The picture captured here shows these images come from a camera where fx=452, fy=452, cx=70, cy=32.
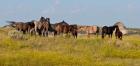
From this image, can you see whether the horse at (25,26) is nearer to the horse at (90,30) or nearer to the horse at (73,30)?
the horse at (73,30)

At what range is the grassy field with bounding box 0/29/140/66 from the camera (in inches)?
1105

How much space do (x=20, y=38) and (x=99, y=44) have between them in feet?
27.0

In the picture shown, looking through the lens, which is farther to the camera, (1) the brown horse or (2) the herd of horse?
(1) the brown horse

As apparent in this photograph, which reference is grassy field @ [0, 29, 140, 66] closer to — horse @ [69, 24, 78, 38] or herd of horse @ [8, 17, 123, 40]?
herd of horse @ [8, 17, 123, 40]

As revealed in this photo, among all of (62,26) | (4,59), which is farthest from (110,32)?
(4,59)

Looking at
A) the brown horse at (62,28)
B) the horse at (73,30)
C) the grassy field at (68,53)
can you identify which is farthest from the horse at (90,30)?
the grassy field at (68,53)

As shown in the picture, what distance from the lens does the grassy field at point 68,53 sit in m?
28.1

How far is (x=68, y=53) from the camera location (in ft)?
112

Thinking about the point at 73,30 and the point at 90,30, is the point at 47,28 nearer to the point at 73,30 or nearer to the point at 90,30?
the point at 73,30


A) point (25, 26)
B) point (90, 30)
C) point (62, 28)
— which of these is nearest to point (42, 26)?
point (25, 26)

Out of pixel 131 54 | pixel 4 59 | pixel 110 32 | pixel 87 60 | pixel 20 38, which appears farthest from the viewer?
pixel 110 32

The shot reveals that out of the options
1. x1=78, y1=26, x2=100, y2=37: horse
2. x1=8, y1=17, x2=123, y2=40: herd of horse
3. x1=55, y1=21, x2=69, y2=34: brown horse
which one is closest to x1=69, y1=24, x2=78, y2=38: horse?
x1=8, y1=17, x2=123, y2=40: herd of horse

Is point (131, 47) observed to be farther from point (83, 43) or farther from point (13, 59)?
point (13, 59)

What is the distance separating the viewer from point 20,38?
1713 inches
